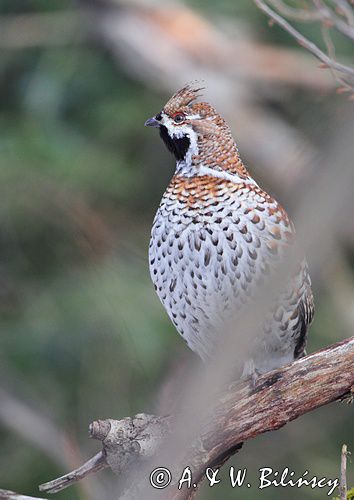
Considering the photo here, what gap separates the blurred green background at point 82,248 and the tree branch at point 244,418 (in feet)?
17.1

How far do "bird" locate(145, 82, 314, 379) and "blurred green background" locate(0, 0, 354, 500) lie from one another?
15.4 ft

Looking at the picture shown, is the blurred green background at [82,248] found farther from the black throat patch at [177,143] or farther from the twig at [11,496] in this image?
the twig at [11,496]

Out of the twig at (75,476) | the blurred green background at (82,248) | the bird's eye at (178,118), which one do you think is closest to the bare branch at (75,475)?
the twig at (75,476)

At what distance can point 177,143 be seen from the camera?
15.1 ft

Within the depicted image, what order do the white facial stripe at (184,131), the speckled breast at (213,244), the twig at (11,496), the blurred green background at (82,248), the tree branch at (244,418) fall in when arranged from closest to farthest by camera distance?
1. the twig at (11,496)
2. the tree branch at (244,418)
3. the speckled breast at (213,244)
4. the white facial stripe at (184,131)
5. the blurred green background at (82,248)

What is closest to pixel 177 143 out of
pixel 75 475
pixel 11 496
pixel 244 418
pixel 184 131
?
pixel 184 131

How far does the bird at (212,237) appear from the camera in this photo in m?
4.43

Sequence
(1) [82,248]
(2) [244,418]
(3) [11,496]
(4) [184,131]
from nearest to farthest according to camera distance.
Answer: (3) [11,496], (2) [244,418], (4) [184,131], (1) [82,248]

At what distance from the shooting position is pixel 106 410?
871cm

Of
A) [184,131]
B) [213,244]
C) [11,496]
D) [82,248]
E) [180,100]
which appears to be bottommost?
[11,496]

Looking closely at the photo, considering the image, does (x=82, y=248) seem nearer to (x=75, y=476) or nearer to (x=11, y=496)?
(x=75, y=476)

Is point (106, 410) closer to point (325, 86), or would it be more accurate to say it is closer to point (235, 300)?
point (325, 86)

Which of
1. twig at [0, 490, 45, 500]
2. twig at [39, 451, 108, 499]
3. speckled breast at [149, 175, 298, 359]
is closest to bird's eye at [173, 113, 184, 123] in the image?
speckled breast at [149, 175, 298, 359]

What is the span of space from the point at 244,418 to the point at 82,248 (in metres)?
6.94
